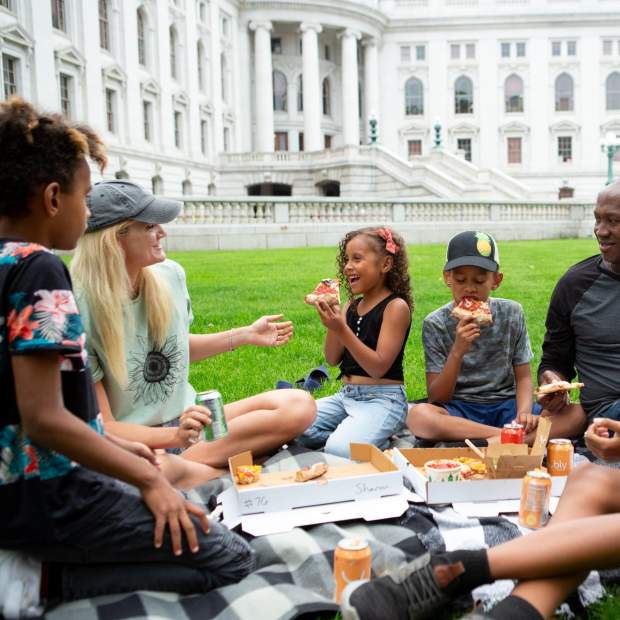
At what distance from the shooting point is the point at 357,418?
4.24 metres

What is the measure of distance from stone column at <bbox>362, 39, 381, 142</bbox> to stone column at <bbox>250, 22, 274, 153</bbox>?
7.84m

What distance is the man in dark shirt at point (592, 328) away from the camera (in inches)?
148

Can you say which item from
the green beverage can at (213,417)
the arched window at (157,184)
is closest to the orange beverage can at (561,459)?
the green beverage can at (213,417)

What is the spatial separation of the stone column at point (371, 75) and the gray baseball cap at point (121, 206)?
51.4 metres

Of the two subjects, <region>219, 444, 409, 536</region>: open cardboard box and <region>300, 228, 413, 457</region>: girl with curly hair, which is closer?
<region>219, 444, 409, 536</region>: open cardboard box

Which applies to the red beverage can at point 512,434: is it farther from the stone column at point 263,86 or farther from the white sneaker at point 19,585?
the stone column at point 263,86

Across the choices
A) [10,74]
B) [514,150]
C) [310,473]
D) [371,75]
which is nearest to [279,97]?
[371,75]

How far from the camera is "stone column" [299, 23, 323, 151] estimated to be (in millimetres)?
48281

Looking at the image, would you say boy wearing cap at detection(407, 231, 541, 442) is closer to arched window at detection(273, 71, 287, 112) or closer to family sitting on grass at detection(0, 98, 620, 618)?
family sitting on grass at detection(0, 98, 620, 618)

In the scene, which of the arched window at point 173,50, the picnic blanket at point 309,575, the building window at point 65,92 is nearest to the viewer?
the picnic blanket at point 309,575

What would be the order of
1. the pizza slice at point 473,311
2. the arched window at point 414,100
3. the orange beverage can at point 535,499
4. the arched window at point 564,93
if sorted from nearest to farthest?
1. the orange beverage can at point 535,499
2. the pizza slice at point 473,311
3. the arched window at point 564,93
4. the arched window at point 414,100

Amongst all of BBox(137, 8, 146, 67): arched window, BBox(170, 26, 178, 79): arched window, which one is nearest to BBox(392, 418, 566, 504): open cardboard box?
A: BBox(137, 8, 146, 67): arched window

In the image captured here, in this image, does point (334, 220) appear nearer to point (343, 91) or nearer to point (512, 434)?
point (512, 434)

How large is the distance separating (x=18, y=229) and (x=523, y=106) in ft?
187
